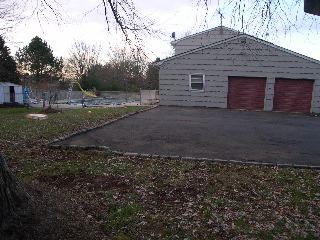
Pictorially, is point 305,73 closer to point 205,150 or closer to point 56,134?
point 205,150

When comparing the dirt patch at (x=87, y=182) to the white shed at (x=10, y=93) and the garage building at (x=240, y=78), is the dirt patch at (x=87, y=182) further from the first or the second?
the white shed at (x=10, y=93)

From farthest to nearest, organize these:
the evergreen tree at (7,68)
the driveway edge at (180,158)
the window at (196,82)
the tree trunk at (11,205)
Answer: the evergreen tree at (7,68)
the window at (196,82)
the driveway edge at (180,158)
the tree trunk at (11,205)

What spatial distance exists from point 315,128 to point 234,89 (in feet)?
25.3

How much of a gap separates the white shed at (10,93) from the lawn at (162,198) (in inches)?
939

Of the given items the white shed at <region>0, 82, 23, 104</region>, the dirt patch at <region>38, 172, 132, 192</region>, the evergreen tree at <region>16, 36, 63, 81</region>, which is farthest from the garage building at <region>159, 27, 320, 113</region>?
the evergreen tree at <region>16, 36, 63, 81</region>

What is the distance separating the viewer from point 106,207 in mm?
5641

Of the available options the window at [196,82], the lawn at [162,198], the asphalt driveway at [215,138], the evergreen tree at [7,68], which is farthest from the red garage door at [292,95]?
the evergreen tree at [7,68]

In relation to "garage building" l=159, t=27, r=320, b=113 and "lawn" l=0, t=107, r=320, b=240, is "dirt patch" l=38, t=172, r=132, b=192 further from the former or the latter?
"garage building" l=159, t=27, r=320, b=113

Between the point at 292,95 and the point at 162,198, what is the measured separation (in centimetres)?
1711

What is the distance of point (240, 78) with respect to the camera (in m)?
21.6

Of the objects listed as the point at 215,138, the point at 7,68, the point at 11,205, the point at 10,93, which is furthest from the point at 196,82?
the point at 7,68

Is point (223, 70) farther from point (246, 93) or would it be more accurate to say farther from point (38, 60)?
point (38, 60)

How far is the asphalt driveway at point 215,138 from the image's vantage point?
30.8 feet

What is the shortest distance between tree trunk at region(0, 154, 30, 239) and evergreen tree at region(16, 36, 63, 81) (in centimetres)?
4788
